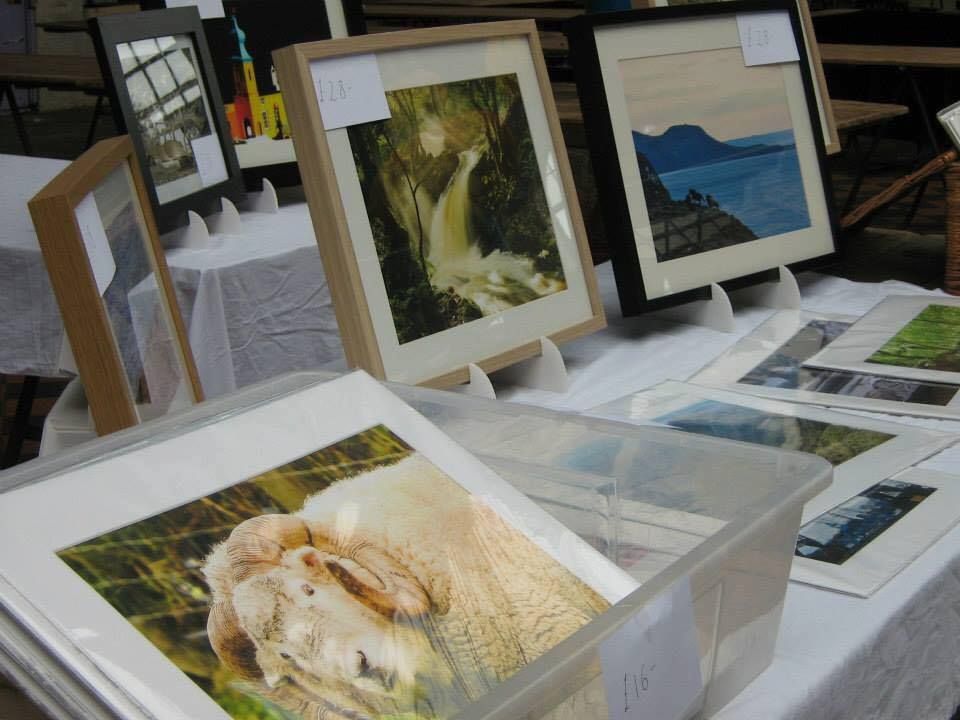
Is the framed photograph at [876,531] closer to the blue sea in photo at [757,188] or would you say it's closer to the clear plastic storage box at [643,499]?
the clear plastic storage box at [643,499]

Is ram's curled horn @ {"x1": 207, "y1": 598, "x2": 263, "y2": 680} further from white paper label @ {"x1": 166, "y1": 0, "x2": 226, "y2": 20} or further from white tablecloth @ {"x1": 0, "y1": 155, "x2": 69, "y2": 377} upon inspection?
white paper label @ {"x1": 166, "y1": 0, "x2": 226, "y2": 20}

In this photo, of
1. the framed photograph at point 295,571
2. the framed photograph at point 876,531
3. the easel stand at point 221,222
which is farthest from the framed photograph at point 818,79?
the framed photograph at point 295,571

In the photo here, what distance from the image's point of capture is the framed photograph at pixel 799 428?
1.01 m

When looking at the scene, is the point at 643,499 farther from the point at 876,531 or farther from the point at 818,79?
the point at 818,79

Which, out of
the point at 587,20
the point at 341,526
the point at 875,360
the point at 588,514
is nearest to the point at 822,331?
the point at 875,360

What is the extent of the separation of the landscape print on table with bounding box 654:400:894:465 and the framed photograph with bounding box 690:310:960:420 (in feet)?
0.27

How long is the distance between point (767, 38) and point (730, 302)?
0.37 meters

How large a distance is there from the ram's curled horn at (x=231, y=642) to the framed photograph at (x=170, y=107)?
47.9 inches

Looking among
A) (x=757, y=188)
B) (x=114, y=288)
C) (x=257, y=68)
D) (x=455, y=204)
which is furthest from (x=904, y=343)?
(x=257, y=68)

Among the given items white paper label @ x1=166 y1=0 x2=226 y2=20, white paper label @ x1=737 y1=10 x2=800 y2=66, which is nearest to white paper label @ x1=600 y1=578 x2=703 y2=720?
white paper label @ x1=737 y1=10 x2=800 y2=66

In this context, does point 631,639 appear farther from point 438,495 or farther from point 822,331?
point 822,331

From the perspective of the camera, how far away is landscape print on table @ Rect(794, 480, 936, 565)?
86 centimetres

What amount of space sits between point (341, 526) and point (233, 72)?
1669 mm

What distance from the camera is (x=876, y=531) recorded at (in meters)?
0.89
